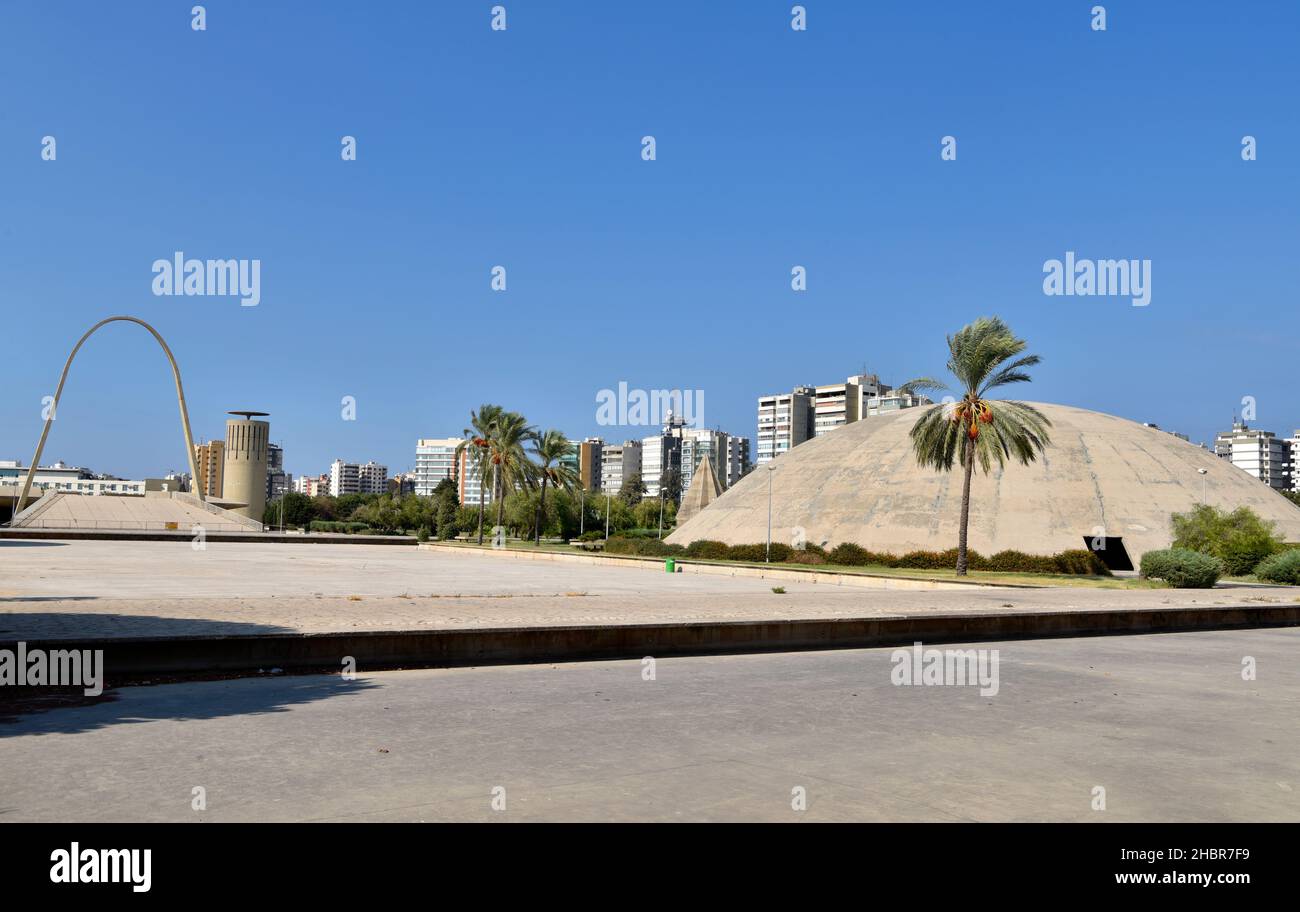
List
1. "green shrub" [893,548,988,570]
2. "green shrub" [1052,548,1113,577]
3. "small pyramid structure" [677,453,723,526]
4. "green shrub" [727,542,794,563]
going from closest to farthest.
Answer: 1. "green shrub" [1052,548,1113,577]
2. "green shrub" [893,548,988,570]
3. "green shrub" [727,542,794,563]
4. "small pyramid structure" [677,453,723,526]

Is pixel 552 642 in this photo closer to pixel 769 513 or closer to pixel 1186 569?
pixel 1186 569

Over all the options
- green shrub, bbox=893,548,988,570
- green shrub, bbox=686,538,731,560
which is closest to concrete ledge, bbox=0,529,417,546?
green shrub, bbox=686,538,731,560

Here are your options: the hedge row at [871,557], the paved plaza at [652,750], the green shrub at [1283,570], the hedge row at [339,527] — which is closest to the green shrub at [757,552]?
the hedge row at [871,557]

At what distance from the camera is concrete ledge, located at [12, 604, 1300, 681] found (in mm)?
10430

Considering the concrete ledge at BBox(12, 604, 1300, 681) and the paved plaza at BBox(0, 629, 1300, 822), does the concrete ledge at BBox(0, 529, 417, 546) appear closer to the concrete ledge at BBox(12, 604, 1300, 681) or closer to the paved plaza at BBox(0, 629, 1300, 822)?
the concrete ledge at BBox(12, 604, 1300, 681)

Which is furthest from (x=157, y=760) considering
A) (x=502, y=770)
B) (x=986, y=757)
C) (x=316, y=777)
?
(x=986, y=757)

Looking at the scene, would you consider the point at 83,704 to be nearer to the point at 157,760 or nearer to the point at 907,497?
the point at 157,760

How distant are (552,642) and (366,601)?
224 inches

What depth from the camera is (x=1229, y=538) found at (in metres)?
43.2

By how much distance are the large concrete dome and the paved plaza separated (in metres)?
38.6

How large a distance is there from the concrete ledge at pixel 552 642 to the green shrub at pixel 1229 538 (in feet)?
90.3

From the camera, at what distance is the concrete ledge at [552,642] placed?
34.2 feet

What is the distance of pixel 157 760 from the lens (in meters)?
6.72

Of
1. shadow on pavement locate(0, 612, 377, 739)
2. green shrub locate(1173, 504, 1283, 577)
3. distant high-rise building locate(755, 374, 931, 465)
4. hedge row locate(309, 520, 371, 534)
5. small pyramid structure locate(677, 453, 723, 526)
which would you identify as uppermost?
distant high-rise building locate(755, 374, 931, 465)
